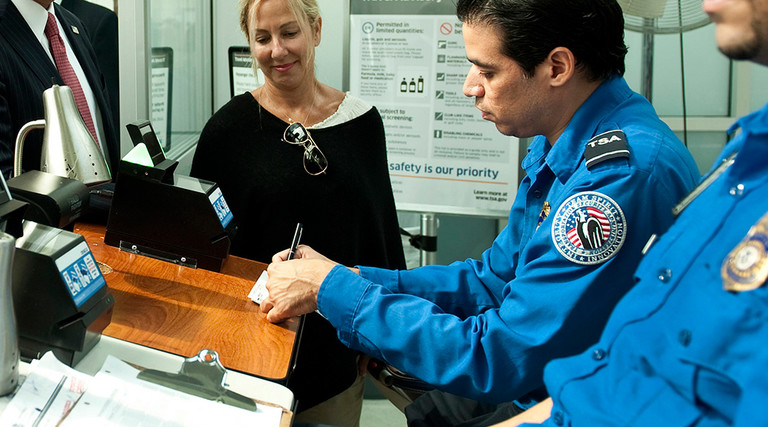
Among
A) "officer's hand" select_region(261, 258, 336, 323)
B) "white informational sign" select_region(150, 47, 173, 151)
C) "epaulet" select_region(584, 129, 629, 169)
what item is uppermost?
"white informational sign" select_region(150, 47, 173, 151)

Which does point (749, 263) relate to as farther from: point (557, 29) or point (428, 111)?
point (428, 111)

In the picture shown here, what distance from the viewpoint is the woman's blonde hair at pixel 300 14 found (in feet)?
6.42

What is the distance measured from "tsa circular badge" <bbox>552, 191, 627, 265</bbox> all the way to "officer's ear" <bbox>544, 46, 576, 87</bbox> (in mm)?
272

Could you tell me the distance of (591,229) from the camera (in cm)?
113

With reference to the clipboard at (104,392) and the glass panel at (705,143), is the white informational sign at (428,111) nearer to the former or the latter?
the glass panel at (705,143)

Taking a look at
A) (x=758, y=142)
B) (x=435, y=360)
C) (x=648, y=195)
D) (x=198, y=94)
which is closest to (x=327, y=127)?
(x=435, y=360)

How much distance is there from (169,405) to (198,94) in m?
2.63

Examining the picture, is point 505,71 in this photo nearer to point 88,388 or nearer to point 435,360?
point 435,360

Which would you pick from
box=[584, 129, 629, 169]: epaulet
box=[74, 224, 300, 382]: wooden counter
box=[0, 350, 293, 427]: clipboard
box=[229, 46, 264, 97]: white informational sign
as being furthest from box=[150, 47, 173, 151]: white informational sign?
box=[584, 129, 629, 169]: epaulet

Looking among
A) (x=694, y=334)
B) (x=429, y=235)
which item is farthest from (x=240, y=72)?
(x=694, y=334)

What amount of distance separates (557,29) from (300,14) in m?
0.91

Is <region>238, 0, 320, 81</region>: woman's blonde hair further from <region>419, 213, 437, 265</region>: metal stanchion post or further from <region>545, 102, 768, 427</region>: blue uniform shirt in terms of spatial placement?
<region>545, 102, 768, 427</region>: blue uniform shirt

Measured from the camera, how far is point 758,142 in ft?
2.71

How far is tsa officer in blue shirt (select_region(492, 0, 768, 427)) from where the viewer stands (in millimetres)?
739
